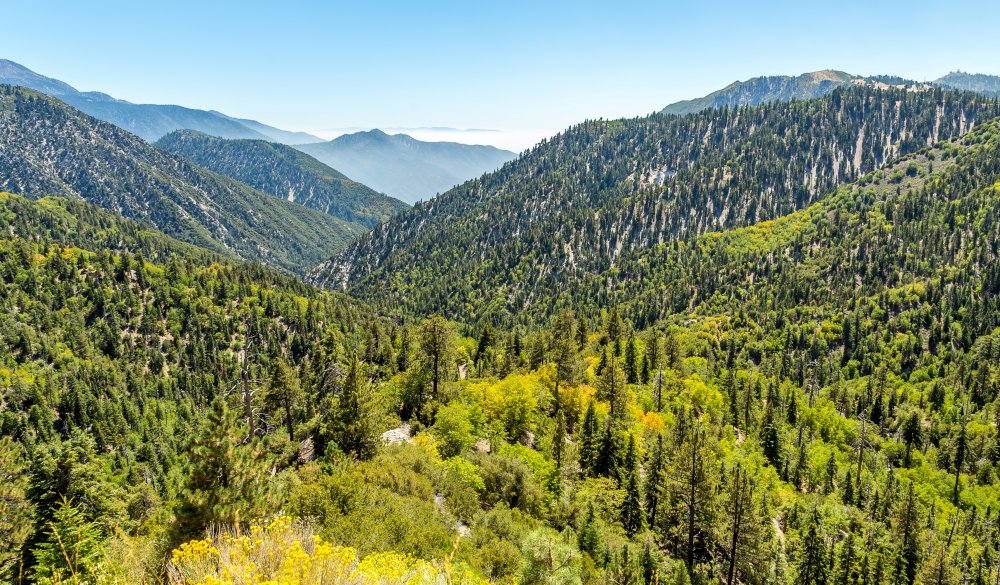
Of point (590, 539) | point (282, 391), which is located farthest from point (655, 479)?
point (282, 391)

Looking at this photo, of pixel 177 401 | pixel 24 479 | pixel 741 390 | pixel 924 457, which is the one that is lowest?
pixel 177 401

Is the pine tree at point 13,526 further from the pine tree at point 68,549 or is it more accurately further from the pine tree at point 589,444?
the pine tree at point 589,444

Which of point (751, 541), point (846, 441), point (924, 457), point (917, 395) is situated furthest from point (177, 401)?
point (917, 395)

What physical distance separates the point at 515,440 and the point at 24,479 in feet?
153

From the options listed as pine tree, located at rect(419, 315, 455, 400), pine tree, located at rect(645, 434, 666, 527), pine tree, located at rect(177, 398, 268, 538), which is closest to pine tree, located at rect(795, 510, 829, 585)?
pine tree, located at rect(645, 434, 666, 527)

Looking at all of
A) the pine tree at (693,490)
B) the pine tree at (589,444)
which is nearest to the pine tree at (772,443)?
the pine tree at (693,490)

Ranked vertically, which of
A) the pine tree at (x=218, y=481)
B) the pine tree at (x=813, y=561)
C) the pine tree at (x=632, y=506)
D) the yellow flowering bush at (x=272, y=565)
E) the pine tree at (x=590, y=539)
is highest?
the yellow flowering bush at (x=272, y=565)

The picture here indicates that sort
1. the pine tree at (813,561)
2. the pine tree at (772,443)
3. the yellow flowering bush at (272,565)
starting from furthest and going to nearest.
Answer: the pine tree at (772,443), the pine tree at (813,561), the yellow flowering bush at (272,565)

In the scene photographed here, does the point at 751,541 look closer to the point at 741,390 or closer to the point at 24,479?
the point at 24,479

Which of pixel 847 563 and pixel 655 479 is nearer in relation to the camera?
pixel 847 563

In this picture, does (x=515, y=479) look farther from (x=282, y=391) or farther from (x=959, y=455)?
(x=959, y=455)

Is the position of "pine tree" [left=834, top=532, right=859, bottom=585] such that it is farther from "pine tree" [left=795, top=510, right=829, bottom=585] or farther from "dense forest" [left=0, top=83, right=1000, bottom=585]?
"pine tree" [left=795, top=510, right=829, bottom=585]

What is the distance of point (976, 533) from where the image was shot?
85.4m

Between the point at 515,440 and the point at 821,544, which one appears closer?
the point at 821,544
